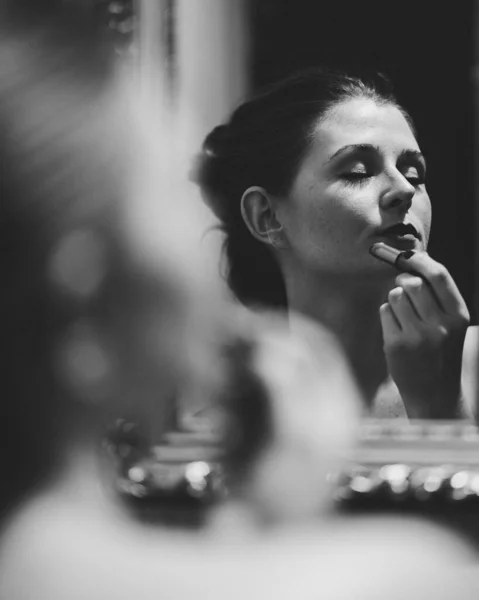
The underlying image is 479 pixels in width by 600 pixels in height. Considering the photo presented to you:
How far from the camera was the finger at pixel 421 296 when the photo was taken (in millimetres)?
1342

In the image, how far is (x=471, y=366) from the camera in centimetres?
134

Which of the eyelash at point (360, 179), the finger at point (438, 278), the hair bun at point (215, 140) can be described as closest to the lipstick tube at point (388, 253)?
the finger at point (438, 278)

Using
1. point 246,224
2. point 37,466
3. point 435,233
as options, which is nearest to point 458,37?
point 435,233

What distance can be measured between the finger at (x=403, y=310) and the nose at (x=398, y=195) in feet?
0.43

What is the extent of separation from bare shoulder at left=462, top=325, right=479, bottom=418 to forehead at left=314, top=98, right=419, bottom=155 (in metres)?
0.32

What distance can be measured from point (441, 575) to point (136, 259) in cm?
71

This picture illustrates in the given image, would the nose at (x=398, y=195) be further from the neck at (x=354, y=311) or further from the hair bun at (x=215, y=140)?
the hair bun at (x=215, y=140)

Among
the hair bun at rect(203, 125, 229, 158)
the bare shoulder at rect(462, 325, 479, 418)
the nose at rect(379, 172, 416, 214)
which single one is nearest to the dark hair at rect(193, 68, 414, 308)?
the hair bun at rect(203, 125, 229, 158)

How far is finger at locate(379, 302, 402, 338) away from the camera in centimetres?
135

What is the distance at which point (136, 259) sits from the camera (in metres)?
1.44

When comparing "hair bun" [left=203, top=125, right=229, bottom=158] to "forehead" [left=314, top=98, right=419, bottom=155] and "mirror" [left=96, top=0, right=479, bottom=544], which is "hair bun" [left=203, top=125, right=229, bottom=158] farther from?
"forehead" [left=314, top=98, right=419, bottom=155]

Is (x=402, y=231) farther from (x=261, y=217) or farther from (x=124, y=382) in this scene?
(x=124, y=382)

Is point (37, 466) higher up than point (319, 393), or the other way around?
point (319, 393)

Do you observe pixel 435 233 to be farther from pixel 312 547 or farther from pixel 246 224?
pixel 312 547
